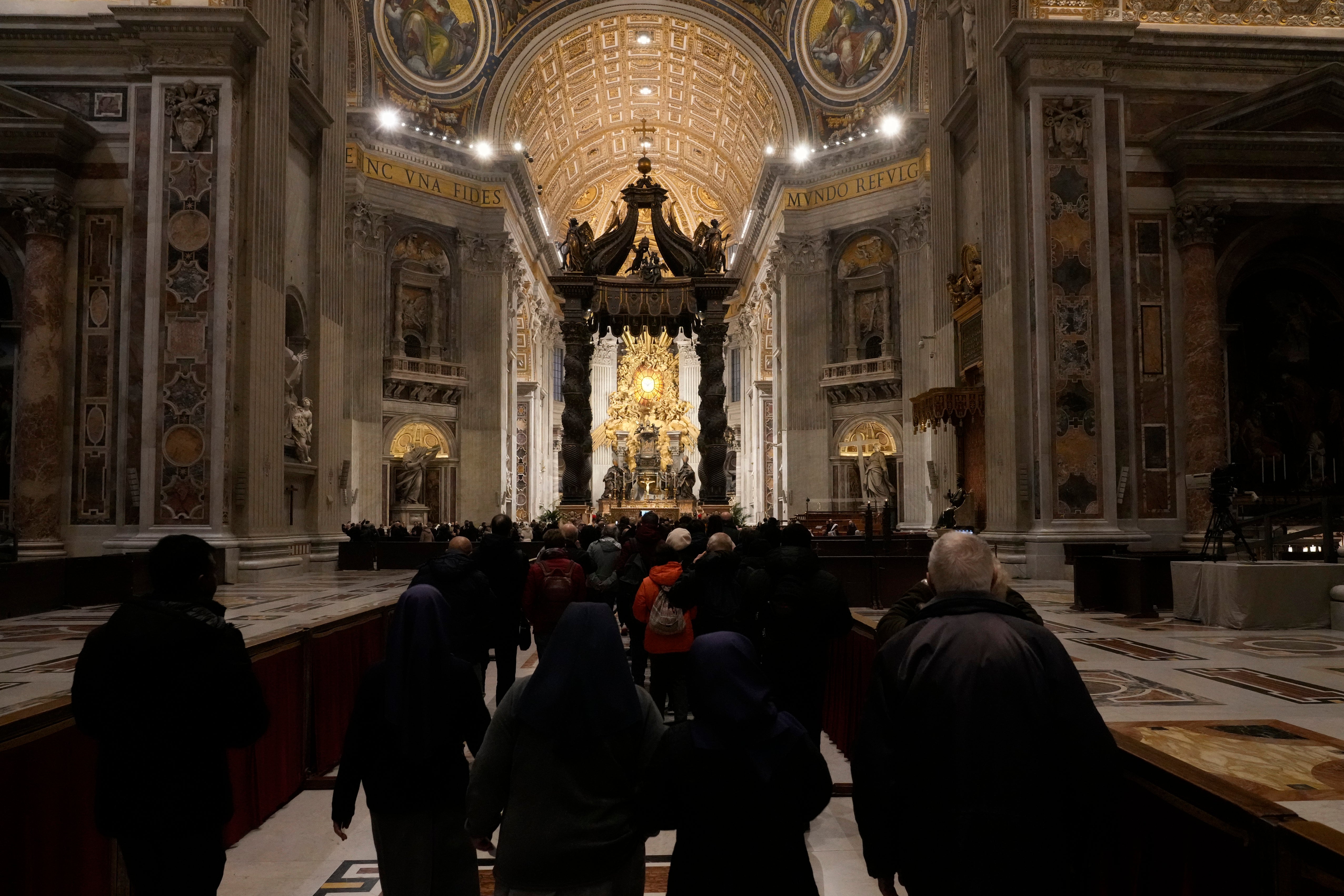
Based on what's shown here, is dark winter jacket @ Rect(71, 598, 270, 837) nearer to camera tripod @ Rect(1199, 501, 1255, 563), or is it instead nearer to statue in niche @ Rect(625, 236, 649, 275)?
camera tripod @ Rect(1199, 501, 1255, 563)

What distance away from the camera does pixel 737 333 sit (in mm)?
44688

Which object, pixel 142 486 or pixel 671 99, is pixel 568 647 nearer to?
pixel 142 486

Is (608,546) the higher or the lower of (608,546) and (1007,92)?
the lower

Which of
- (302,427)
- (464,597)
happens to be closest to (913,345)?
(302,427)

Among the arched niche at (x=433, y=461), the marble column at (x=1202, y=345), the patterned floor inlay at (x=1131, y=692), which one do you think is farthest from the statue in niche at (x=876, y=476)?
the patterned floor inlay at (x=1131, y=692)

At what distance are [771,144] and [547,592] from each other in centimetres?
2761

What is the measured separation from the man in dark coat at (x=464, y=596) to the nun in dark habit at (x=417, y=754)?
7.22 feet

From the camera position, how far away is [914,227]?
87.1 ft

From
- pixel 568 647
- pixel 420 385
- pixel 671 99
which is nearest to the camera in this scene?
pixel 568 647

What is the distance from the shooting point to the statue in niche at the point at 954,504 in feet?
43.2

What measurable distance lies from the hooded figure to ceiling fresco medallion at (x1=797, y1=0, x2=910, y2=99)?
1069 inches

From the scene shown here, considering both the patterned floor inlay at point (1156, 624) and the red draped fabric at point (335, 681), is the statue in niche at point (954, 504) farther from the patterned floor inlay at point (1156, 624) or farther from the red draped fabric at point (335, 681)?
the red draped fabric at point (335, 681)

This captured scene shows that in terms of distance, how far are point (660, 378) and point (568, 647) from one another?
45.0 metres

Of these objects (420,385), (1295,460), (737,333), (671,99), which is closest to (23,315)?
(420,385)
